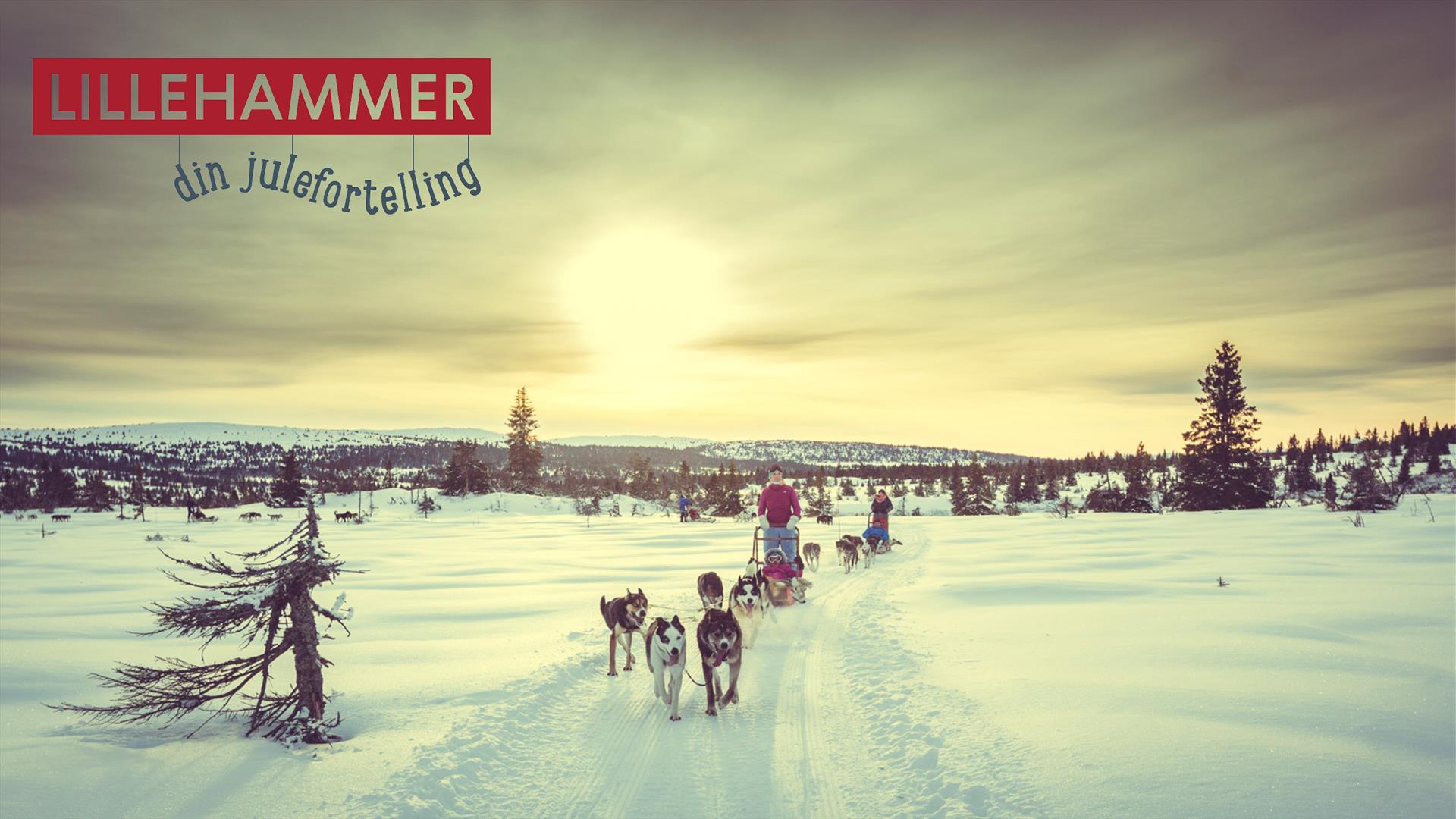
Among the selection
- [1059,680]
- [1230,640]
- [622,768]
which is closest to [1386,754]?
[1059,680]

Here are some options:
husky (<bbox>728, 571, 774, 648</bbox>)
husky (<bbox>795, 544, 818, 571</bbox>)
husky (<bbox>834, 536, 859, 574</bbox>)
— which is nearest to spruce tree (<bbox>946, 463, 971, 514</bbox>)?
husky (<bbox>834, 536, 859, 574</bbox>)

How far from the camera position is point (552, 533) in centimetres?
2731

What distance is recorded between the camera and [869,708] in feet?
21.0

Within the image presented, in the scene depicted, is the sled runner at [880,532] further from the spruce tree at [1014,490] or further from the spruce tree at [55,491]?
the spruce tree at [1014,490]

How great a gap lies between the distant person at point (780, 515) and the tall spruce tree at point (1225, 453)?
96.8ft

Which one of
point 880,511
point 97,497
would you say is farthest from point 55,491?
point 880,511

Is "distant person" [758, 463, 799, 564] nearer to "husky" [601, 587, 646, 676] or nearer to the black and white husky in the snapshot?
"husky" [601, 587, 646, 676]

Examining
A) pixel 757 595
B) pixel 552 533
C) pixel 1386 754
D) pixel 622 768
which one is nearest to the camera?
pixel 1386 754

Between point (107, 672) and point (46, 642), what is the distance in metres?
2.41

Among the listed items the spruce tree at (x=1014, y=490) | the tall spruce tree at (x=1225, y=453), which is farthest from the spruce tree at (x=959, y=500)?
the tall spruce tree at (x=1225, y=453)

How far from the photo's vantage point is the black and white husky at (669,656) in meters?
6.28

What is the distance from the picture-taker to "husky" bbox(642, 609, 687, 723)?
6.28 metres

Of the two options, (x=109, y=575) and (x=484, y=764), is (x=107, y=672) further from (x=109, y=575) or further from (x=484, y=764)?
(x=109, y=575)

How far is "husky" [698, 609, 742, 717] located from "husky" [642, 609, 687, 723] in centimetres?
22
